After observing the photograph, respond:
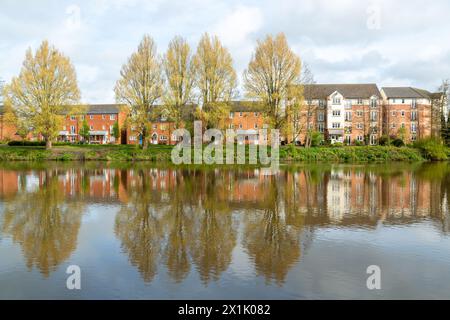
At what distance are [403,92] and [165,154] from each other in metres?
52.5

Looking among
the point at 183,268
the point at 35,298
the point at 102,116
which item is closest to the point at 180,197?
the point at 183,268

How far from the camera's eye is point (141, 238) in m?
10.6

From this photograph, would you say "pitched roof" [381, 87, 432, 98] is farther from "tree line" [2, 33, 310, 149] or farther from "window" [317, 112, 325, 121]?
"tree line" [2, 33, 310, 149]

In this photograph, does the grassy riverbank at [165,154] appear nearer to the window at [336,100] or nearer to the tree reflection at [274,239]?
the window at [336,100]

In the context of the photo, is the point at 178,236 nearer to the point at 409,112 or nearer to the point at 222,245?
the point at 222,245

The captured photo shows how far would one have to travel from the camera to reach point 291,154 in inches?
1955

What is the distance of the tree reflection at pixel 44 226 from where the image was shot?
9047mm

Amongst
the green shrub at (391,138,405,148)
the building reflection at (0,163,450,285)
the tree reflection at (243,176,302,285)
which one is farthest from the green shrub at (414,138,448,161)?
the tree reflection at (243,176,302,285)

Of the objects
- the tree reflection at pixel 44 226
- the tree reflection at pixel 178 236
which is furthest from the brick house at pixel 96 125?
the tree reflection at pixel 178 236

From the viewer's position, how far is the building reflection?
29.4 feet

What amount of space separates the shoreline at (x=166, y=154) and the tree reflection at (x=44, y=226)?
98.4ft
